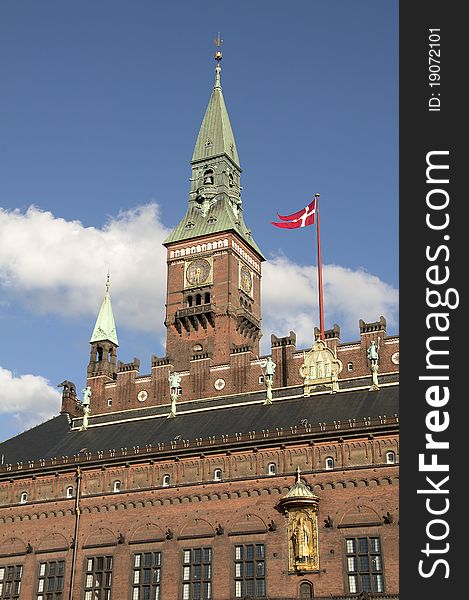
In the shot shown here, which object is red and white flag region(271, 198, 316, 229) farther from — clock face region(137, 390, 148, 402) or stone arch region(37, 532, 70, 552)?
stone arch region(37, 532, 70, 552)

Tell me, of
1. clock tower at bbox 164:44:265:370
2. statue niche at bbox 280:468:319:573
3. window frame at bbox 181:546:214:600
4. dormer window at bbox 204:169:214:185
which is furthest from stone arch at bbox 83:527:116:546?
dormer window at bbox 204:169:214:185

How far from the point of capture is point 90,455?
58250 millimetres

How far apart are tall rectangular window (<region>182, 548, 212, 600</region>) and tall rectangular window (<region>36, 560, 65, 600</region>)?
29.4 feet

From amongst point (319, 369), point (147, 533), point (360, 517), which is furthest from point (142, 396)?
point (360, 517)

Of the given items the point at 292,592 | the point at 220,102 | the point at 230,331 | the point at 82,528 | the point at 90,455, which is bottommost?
the point at 292,592

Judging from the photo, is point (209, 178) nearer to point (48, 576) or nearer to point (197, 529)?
point (197, 529)

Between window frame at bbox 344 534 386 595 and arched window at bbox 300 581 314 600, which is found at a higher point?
window frame at bbox 344 534 386 595

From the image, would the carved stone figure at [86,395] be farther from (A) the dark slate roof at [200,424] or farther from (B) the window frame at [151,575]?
(B) the window frame at [151,575]

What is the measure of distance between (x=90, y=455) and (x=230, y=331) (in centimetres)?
2814

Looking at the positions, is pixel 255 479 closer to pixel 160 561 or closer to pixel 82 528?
pixel 160 561

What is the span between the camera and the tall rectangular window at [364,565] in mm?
46688

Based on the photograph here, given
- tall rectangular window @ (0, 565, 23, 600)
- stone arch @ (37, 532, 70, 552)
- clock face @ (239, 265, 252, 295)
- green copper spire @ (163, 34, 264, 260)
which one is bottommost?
tall rectangular window @ (0, 565, 23, 600)

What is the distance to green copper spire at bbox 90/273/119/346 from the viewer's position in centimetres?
8644

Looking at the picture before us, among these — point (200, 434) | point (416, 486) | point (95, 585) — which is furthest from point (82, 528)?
point (416, 486)
